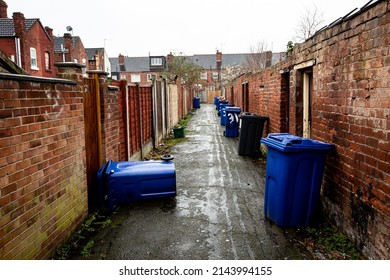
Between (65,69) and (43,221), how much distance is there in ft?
6.83

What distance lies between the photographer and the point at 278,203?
4469 millimetres

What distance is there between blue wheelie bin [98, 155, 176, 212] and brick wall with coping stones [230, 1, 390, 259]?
2488 mm

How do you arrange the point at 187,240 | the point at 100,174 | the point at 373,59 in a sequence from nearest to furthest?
the point at 373,59 → the point at 187,240 → the point at 100,174

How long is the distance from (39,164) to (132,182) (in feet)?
6.42

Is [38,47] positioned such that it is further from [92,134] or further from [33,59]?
[92,134]

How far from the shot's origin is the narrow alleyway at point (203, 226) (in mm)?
3834

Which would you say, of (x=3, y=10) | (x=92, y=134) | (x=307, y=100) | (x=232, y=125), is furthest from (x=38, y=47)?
(x=307, y=100)

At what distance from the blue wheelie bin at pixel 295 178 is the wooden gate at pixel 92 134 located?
2.81m

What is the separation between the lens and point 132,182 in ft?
17.5

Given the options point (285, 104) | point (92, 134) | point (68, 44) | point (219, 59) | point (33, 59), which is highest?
point (219, 59)

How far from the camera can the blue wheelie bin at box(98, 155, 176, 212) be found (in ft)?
17.3

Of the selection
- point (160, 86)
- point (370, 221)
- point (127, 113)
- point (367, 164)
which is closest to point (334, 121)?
point (367, 164)

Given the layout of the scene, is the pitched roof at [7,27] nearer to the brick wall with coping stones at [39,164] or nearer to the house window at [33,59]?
the house window at [33,59]

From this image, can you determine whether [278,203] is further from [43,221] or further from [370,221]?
[43,221]
